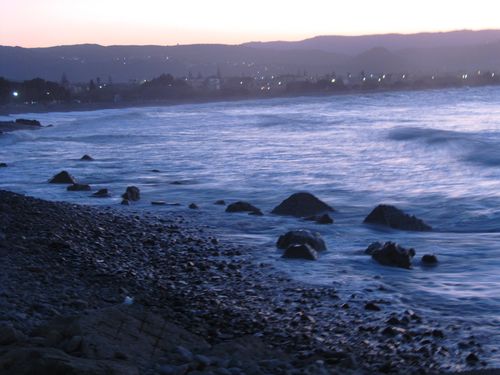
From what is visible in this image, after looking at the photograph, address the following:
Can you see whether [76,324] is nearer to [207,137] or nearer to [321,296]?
[321,296]

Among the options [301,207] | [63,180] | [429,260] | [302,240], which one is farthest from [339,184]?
[429,260]

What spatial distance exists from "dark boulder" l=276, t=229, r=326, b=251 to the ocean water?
198 mm

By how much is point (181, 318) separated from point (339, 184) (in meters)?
12.5

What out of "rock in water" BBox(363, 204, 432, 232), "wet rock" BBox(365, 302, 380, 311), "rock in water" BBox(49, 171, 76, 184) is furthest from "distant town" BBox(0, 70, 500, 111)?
"wet rock" BBox(365, 302, 380, 311)

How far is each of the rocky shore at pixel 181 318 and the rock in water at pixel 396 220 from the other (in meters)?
3.08

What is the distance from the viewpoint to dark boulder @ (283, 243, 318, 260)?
9.28 meters

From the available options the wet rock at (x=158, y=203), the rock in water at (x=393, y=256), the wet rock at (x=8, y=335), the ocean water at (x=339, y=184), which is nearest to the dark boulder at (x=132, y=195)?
the ocean water at (x=339, y=184)

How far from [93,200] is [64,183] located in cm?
333

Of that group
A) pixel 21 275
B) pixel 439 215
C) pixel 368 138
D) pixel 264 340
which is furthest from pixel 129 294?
pixel 368 138

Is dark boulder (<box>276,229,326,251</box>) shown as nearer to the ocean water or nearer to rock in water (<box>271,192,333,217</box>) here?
the ocean water

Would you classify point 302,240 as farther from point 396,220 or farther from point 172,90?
point 172,90

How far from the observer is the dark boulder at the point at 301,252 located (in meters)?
9.28

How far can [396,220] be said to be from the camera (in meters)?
12.0

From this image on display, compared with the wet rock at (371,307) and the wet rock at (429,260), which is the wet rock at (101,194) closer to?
the wet rock at (429,260)
